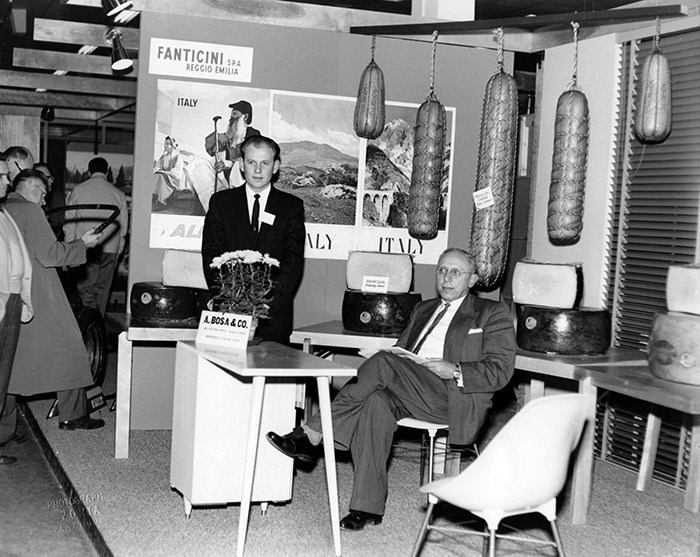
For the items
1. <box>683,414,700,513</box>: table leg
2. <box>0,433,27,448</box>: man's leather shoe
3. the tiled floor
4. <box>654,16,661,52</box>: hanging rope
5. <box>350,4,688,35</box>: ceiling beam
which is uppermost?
<box>350,4,688,35</box>: ceiling beam

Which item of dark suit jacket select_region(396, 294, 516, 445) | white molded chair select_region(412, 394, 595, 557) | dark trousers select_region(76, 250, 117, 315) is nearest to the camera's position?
white molded chair select_region(412, 394, 595, 557)

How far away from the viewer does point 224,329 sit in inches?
169

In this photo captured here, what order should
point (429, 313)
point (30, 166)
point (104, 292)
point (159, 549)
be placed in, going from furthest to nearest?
point (104, 292) → point (30, 166) → point (429, 313) → point (159, 549)

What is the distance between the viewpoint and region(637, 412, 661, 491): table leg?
5.25 metres

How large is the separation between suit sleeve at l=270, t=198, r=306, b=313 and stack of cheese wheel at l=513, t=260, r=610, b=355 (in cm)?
120

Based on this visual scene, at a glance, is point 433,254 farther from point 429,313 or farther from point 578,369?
point 578,369

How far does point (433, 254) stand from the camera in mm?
6496

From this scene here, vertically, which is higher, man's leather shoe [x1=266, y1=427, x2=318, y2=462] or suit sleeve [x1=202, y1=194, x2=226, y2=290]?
suit sleeve [x1=202, y1=194, x2=226, y2=290]

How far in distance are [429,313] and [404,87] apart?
208 cm

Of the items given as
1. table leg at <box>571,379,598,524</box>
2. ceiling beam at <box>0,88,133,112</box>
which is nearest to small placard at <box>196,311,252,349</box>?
table leg at <box>571,379,598,524</box>

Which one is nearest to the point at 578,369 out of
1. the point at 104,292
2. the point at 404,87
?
the point at 404,87

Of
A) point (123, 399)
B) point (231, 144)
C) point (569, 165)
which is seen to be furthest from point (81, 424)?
point (569, 165)

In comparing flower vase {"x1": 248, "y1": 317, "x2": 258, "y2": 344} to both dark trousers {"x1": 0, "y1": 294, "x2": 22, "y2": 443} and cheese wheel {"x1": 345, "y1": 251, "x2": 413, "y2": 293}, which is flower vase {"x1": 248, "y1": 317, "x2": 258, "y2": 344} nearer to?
cheese wheel {"x1": 345, "y1": 251, "x2": 413, "y2": 293}

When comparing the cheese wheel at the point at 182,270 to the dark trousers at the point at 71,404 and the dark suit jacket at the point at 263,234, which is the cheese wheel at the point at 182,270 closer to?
the dark suit jacket at the point at 263,234
